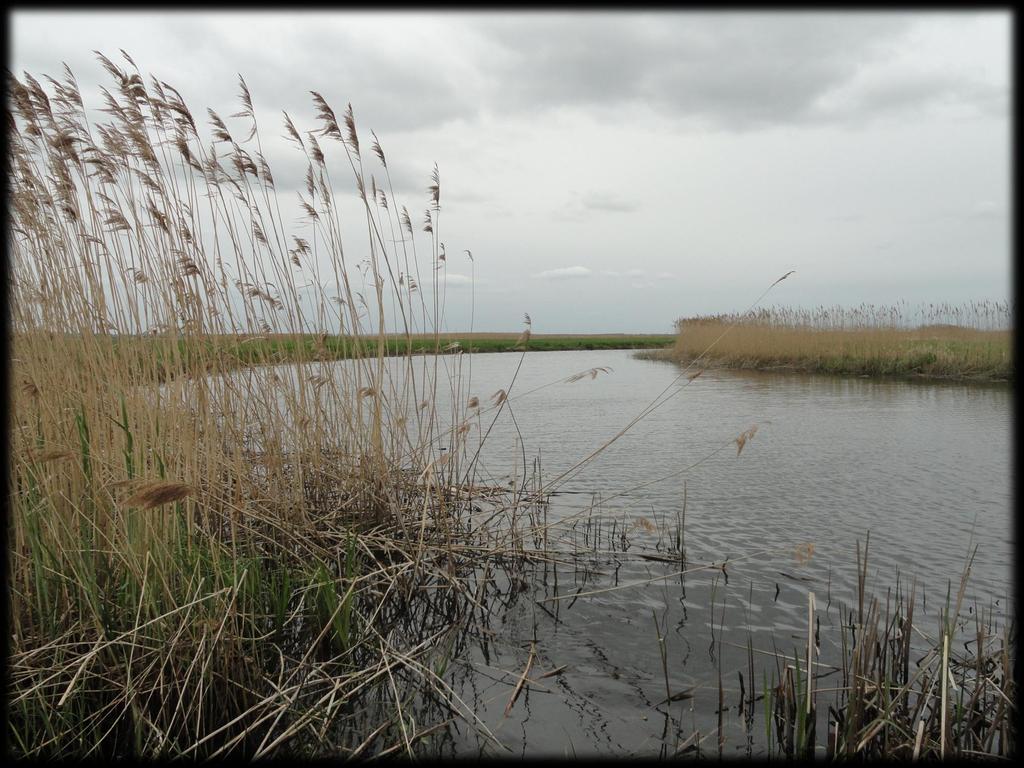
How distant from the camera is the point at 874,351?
17.2m

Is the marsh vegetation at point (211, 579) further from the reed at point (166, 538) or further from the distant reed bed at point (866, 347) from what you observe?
the distant reed bed at point (866, 347)

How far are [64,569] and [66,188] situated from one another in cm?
→ 177

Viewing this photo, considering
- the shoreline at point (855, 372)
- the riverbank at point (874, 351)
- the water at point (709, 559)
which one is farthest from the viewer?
the riverbank at point (874, 351)

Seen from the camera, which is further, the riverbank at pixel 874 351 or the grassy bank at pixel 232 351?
the riverbank at pixel 874 351

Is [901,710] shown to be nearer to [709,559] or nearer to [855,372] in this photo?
[709,559]

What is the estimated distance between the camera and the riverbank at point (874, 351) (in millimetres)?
15320

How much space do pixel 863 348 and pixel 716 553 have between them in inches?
623

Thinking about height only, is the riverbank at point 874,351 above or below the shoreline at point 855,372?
above

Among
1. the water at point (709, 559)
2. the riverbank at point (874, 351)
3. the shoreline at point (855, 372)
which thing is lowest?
the water at point (709, 559)

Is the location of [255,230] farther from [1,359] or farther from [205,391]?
[1,359]

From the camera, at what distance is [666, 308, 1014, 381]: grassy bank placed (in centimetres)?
1545

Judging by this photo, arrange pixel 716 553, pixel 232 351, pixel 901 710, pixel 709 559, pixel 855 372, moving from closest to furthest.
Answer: pixel 901 710, pixel 232 351, pixel 709 559, pixel 716 553, pixel 855 372

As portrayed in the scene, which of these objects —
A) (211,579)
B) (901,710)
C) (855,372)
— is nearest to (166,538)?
(211,579)

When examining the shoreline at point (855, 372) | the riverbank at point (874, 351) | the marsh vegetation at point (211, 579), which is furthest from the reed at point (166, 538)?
the riverbank at point (874, 351)
